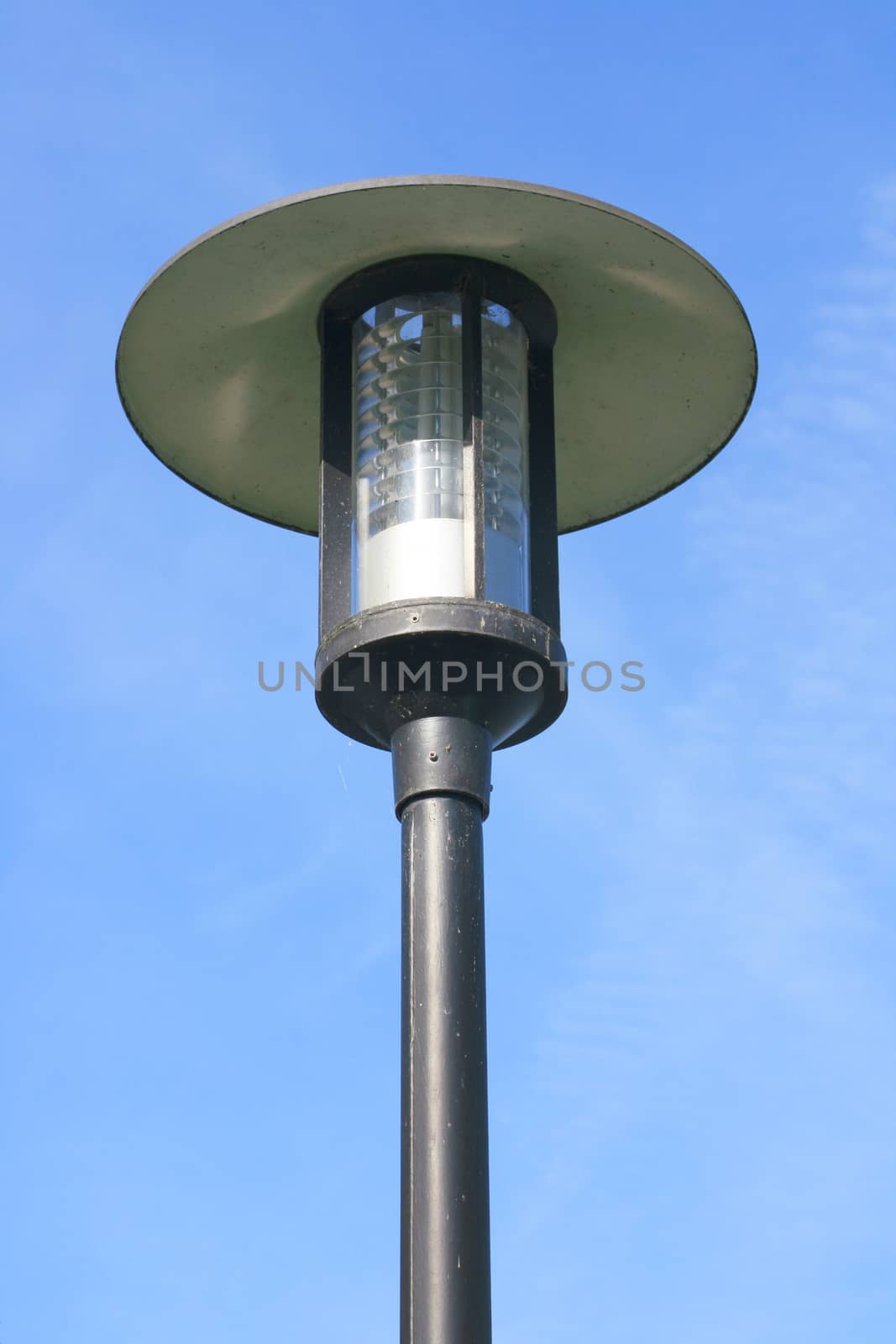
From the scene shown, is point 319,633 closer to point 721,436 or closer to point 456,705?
point 456,705

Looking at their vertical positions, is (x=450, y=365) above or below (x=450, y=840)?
above

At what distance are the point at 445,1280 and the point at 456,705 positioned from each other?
4.73 feet

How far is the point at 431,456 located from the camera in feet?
18.2

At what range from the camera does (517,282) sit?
19.2ft

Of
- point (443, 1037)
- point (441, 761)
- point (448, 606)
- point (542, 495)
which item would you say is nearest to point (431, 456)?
point (542, 495)

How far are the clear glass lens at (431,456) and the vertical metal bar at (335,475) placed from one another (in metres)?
0.04

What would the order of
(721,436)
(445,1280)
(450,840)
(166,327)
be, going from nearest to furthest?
(445,1280), (450,840), (166,327), (721,436)

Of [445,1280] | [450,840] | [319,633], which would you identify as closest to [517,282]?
[319,633]

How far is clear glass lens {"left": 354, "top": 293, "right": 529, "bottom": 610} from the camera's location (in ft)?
17.7

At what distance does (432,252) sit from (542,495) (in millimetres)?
709

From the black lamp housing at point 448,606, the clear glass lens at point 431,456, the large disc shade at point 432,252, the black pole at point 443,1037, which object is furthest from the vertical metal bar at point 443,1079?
the large disc shade at point 432,252

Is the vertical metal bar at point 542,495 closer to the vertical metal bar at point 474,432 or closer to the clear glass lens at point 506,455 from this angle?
the clear glass lens at point 506,455

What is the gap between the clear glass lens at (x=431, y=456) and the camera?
5391 millimetres

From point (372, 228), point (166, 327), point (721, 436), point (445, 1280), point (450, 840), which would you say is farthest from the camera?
point (721, 436)
